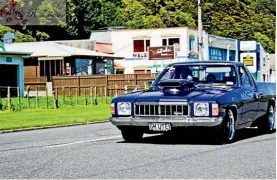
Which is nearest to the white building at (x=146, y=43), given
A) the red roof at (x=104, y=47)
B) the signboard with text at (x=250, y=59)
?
the red roof at (x=104, y=47)

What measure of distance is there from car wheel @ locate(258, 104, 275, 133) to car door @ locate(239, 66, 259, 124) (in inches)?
33.6

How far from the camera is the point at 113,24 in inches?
3723

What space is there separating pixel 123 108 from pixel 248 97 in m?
2.62

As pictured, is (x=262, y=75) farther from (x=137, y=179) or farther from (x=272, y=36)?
(x=137, y=179)

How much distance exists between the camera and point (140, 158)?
10547 millimetres

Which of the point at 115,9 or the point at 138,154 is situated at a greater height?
the point at 115,9

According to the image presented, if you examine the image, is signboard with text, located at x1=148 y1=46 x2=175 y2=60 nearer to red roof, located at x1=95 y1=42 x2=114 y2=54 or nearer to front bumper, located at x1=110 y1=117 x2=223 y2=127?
red roof, located at x1=95 y1=42 x2=114 y2=54

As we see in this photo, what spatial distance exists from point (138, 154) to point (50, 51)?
46748 mm

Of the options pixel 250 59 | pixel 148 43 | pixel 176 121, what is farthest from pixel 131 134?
pixel 250 59

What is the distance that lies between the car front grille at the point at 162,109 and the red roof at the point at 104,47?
180ft

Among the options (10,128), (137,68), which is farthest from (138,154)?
(137,68)

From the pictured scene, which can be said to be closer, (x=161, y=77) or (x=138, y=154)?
(x=138, y=154)

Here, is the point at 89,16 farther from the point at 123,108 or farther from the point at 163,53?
the point at 123,108

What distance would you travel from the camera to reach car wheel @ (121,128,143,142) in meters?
13.4
